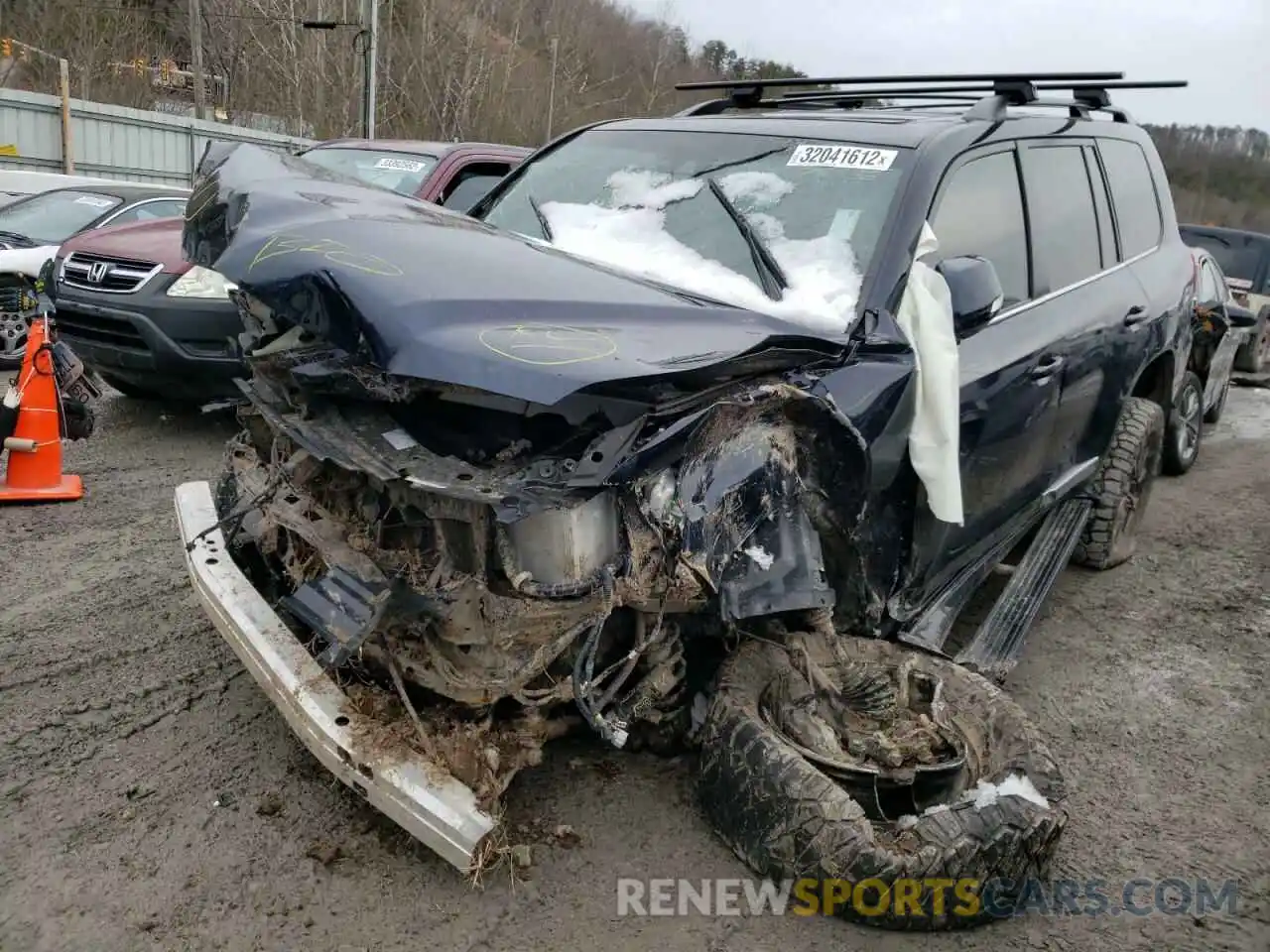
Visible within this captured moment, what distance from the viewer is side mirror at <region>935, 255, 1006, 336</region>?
285cm

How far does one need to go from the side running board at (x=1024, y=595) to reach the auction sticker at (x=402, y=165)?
477 cm

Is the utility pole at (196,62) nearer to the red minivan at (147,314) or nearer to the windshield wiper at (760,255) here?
the red minivan at (147,314)

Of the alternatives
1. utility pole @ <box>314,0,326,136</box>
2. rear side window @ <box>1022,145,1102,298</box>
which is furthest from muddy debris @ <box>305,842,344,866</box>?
utility pole @ <box>314,0,326,136</box>

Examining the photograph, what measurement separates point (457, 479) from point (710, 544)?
575mm

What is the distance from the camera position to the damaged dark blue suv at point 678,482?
2.18 meters

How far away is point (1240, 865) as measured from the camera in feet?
8.81

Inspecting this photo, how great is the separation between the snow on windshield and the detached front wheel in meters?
0.96

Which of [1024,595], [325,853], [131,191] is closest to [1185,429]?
[1024,595]

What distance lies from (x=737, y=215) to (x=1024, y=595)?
1.80 metres

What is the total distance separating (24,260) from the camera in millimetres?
7414

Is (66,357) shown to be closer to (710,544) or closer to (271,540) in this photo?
(271,540)

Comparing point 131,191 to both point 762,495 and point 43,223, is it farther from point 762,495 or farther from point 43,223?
point 762,495

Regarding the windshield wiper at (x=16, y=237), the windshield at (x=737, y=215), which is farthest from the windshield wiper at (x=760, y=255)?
the windshield wiper at (x=16, y=237)

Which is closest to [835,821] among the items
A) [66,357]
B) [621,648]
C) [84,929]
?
[621,648]
